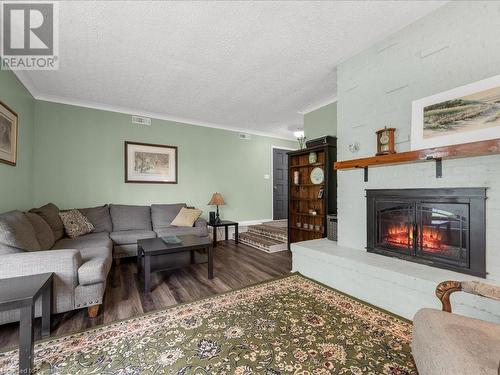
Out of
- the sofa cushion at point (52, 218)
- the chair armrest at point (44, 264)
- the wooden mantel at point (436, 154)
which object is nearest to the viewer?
the wooden mantel at point (436, 154)

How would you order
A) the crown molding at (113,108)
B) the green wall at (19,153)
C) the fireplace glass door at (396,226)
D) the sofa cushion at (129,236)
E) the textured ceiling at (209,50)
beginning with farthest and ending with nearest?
the sofa cushion at (129,236)
the crown molding at (113,108)
the green wall at (19,153)
the fireplace glass door at (396,226)
the textured ceiling at (209,50)

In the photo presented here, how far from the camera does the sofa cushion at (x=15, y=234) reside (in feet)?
6.08

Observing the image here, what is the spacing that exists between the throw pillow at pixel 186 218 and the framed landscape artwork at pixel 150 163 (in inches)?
31.1

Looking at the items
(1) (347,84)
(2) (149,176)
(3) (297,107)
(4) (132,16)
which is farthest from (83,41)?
(3) (297,107)

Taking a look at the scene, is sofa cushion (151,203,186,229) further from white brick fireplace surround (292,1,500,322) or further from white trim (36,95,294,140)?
white brick fireplace surround (292,1,500,322)

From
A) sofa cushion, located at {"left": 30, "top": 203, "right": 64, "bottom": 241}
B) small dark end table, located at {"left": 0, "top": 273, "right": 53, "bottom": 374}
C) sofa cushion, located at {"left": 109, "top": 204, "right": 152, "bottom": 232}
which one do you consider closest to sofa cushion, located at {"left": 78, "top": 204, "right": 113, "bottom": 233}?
sofa cushion, located at {"left": 109, "top": 204, "right": 152, "bottom": 232}

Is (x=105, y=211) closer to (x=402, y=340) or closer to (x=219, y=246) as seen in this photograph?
(x=219, y=246)

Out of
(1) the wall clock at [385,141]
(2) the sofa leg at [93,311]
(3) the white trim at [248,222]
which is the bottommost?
(2) the sofa leg at [93,311]

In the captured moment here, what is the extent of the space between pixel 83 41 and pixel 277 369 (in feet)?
10.9

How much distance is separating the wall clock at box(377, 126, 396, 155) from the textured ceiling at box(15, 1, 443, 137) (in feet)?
3.19

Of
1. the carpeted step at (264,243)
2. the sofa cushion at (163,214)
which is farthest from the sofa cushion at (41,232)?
the carpeted step at (264,243)

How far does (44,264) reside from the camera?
1827mm

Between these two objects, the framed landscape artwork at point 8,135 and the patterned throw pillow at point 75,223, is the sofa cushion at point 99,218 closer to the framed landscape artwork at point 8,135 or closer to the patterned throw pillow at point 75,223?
the patterned throw pillow at point 75,223

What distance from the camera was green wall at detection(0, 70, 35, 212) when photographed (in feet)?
8.64
